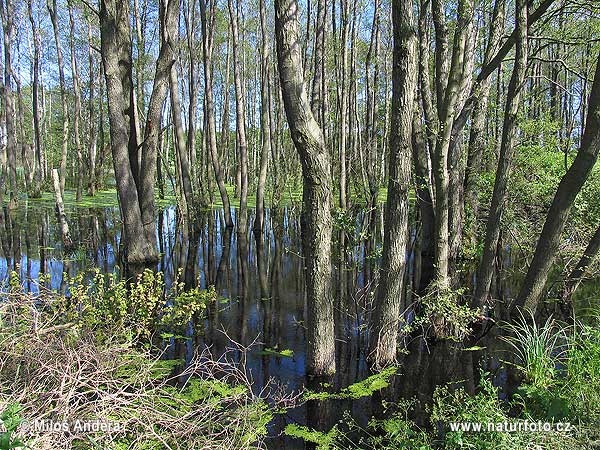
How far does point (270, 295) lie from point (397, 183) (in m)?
4.50

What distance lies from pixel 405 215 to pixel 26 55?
28557mm

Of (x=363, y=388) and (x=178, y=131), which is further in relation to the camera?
(x=178, y=131)

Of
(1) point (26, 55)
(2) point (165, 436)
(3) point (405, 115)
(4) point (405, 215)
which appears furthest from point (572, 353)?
(1) point (26, 55)

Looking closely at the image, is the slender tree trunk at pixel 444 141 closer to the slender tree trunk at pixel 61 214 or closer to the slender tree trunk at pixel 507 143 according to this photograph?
the slender tree trunk at pixel 507 143

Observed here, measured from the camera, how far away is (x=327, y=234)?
4.89m

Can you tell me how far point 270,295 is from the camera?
29.0 ft

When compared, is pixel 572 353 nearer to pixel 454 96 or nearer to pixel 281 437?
pixel 281 437

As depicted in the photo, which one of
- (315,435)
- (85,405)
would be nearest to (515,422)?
(315,435)

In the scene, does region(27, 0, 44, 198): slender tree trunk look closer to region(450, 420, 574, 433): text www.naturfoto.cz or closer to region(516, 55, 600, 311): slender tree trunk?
region(516, 55, 600, 311): slender tree trunk

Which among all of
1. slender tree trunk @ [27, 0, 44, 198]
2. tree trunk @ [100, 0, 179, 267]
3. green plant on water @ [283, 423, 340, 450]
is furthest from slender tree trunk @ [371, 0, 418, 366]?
slender tree trunk @ [27, 0, 44, 198]

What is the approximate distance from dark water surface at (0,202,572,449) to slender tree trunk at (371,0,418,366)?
1.38ft

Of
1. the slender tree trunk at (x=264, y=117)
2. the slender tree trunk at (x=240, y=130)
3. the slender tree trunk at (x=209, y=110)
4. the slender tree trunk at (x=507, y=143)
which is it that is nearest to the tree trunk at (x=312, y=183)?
the slender tree trunk at (x=507, y=143)

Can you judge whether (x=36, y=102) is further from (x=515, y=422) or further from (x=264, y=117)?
(x=515, y=422)

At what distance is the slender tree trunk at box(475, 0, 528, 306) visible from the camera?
5.70 meters
